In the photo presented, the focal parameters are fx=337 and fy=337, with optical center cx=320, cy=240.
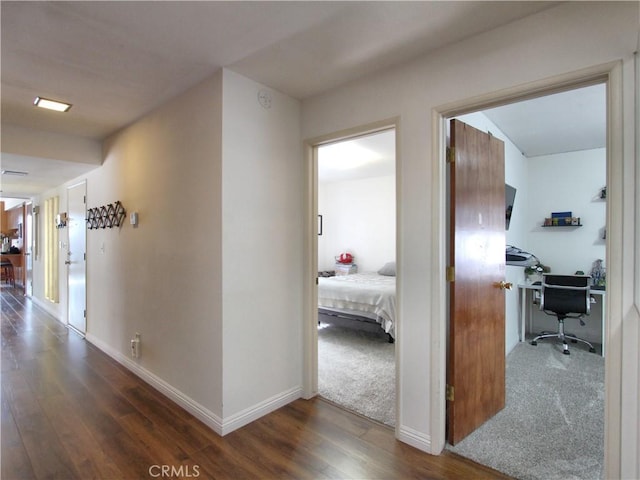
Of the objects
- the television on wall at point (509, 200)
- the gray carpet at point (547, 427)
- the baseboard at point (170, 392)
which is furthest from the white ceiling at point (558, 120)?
the baseboard at point (170, 392)

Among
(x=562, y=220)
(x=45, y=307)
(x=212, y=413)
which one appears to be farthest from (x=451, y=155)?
(x=45, y=307)

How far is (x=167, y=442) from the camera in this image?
2111 mm

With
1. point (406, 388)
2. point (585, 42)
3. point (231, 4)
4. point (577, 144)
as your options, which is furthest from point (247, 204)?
point (577, 144)

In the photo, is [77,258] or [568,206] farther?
[568,206]

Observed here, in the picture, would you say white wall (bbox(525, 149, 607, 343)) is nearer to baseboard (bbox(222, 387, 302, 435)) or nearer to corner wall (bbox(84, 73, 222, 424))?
baseboard (bbox(222, 387, 302, 435))

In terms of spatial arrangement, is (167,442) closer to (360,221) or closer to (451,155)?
(451,155)

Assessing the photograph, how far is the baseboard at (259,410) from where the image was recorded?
2.24m

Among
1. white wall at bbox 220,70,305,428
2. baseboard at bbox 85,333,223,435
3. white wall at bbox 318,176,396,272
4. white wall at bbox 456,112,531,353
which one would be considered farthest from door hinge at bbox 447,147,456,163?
white wall at bbox 318,176,396,272

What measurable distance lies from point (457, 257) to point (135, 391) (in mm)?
2757

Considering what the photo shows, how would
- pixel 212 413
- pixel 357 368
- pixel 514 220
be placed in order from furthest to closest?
pixel 514 220
pixel 357 368
pixel 212 413

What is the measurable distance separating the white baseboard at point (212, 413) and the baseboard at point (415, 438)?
3.01 feet

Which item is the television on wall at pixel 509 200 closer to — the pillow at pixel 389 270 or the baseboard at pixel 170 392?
the pillow at pixel 389 270

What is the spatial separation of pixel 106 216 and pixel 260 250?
2204 mm

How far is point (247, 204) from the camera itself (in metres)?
2.38
